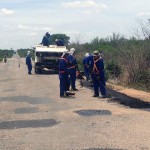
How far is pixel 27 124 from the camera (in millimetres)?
12383

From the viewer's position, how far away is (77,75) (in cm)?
2330

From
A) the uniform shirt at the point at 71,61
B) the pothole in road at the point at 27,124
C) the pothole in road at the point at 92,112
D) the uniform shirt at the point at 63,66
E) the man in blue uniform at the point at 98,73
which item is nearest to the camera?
the pothole in road at the point at 27,124

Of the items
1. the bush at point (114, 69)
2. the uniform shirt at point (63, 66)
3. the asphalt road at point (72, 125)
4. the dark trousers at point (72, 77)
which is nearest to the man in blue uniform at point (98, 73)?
the asphalt road at point (72, 125)

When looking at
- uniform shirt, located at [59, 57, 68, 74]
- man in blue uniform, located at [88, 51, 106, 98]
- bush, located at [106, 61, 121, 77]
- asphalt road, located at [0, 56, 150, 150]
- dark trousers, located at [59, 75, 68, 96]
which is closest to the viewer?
asphalt road, located at [0, 56, 150, 150]

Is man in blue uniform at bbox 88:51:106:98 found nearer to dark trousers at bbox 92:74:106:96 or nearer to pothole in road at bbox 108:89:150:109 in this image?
dark trousers at bbox 92:74:106:96

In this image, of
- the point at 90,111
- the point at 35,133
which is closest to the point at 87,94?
the point at 90,111

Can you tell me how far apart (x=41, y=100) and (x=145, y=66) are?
765 centimetres

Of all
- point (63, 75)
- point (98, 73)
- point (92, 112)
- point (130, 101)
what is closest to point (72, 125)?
point (92, 112)

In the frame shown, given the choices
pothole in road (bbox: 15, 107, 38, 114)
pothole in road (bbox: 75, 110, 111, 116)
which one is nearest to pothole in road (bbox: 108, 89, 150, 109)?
pothole in road (bbox: 75, 110, 111, 116)

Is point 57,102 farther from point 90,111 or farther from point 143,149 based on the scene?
point 143,149

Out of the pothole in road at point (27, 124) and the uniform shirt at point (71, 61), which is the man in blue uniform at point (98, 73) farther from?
the pothole in road at point (27, 124)

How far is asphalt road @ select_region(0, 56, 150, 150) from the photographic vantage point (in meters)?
9.59

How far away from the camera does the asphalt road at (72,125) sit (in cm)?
959

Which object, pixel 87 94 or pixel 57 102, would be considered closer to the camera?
pixel 57 102
